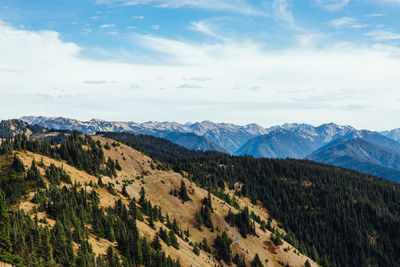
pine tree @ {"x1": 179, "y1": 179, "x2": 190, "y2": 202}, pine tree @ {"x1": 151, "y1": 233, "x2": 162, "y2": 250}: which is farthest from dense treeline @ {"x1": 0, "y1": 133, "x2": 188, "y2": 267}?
pine tree @ {"x1": 179, "y1": 179, "x2": 190, "y2": 202}

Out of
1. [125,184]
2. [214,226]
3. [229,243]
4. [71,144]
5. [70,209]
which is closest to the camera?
[70,209]

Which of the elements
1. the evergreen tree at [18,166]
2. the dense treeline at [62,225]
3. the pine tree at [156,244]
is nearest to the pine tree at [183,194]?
the dense treeline at [62,225]

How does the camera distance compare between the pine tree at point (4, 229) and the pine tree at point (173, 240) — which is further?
the pine tree at point (173, 240)

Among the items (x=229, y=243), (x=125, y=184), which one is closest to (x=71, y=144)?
(x=125, y=184)

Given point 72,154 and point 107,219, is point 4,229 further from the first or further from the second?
point 72,154

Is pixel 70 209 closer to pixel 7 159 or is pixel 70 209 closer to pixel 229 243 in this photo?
pixel 7 159

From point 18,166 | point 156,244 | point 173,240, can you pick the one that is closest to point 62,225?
point 156,244

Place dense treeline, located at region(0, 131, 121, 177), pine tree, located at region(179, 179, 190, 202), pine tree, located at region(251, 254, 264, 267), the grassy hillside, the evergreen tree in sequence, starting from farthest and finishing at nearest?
pine tree, located at region(179, 179, 190, 202) → dense treeline, located at region(0, 131, 121, 177) → pine tree, located at region(251, 254, 264, 267) → the evergreen tree → the grassy hillside

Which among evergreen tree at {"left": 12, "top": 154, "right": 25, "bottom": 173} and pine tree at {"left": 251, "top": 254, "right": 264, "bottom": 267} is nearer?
evergreen tree at {"left": 12, "top": 154, "right": 25, "bottom": 173}

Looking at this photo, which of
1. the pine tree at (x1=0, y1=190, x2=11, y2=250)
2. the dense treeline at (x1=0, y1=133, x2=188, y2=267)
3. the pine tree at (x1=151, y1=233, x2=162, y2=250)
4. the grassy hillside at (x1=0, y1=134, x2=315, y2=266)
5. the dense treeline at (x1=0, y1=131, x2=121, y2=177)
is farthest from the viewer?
the dense treeline at (x1=0, y1=131, x2=121, y2=177)

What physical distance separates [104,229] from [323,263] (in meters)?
158

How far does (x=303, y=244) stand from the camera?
648 feet

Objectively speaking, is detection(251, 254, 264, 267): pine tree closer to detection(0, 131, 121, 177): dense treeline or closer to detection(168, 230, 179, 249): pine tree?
detection(168, 230, 179, 249): pine tree

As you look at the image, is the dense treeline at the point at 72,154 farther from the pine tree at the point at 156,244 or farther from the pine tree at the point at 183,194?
the pine tree at the point at 156,244
